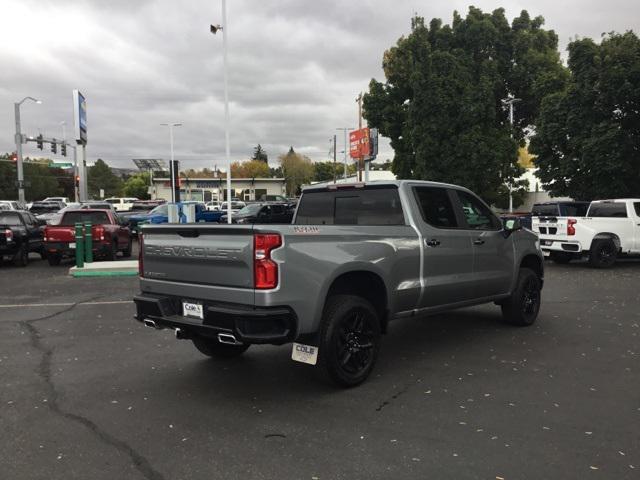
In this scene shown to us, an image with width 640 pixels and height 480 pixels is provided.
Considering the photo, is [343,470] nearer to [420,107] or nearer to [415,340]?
[415,340]

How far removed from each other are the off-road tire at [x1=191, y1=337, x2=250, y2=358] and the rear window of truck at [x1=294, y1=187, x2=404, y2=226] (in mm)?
1633

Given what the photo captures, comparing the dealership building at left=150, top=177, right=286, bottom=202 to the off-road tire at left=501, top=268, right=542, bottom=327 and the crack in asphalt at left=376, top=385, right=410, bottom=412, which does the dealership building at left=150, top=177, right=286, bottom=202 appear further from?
the crack in asphalt at left=376, top=385, right=410, bottom=412

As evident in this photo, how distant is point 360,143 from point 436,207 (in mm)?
36322

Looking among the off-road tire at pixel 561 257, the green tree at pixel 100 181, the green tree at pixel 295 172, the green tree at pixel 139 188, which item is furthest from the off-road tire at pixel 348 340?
the green tree at pixel 100 181

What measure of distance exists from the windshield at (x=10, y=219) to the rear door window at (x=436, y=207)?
14259 millimetres

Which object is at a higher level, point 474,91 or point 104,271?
point 474,91

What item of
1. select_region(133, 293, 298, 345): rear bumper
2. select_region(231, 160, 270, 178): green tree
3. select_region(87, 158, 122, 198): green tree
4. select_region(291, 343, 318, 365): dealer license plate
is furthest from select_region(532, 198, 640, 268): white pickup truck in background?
select_region(87, 158, 122, 198): green tree

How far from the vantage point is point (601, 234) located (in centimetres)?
1412

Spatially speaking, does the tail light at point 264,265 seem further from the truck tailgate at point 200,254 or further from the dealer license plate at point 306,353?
the dealer license plate at point 306,353

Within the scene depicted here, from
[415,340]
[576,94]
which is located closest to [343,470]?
[415,340]

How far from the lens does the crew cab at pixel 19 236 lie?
14805mm

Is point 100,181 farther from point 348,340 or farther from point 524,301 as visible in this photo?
point 348,340

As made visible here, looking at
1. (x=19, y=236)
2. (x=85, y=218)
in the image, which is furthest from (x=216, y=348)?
(x=19, y=236)

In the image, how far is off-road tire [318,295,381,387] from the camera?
15.3ft
